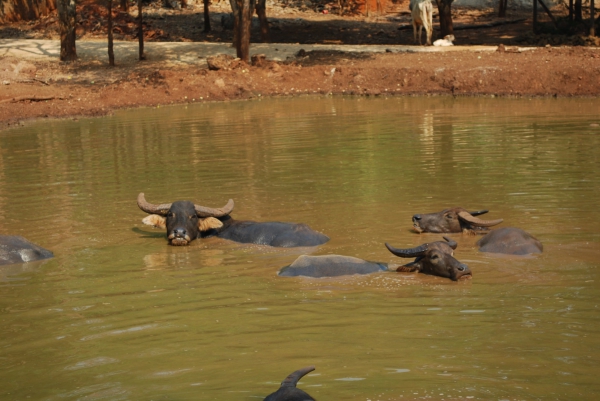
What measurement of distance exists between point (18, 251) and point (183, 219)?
71.3 inches

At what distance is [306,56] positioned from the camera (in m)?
28.9

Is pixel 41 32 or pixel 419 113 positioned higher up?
pixel 41 32

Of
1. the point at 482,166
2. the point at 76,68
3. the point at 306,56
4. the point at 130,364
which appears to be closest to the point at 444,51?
the point at 306,56

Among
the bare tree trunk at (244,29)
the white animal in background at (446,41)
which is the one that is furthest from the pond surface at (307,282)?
the white animal in background at (446,41)

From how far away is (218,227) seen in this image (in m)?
9.80

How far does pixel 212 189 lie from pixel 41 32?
1001 inches

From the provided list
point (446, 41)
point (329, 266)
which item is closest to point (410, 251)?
point (329, 266)

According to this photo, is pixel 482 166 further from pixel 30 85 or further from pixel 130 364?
pixel 30 85

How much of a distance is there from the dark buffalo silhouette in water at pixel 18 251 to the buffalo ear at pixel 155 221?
1.29m

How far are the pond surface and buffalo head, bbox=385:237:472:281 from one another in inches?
7.3

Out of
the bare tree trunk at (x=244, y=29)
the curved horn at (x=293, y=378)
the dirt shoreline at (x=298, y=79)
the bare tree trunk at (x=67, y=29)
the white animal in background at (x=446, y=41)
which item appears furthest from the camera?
the white animal in background at (x=446, y=41)

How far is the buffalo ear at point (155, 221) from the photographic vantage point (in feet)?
32.7

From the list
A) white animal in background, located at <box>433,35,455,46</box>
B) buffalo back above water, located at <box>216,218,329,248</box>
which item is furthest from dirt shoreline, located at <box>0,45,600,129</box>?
buffalo back above water, located at <box>216,218,329,248</box>

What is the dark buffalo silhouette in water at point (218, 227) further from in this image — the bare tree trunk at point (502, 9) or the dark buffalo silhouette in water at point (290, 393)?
the bare tree trunk at point (502, 9)
